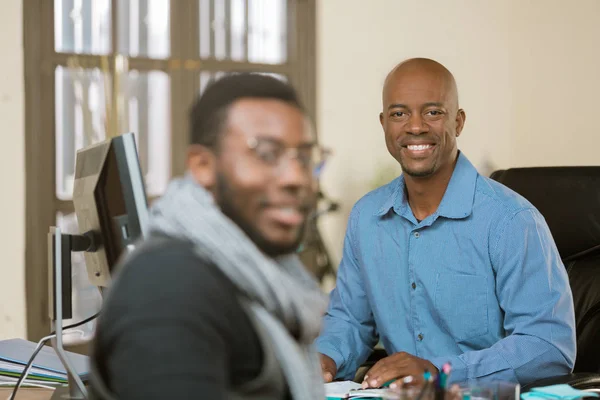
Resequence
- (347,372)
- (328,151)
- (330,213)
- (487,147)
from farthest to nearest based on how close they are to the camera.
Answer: (487,147)
(330,213)
(347,372)
(328,151)

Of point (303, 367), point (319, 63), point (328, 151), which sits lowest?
point (303, 367)

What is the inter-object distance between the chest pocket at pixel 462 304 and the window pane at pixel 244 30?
8.38ft

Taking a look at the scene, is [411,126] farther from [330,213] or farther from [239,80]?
[330,213]

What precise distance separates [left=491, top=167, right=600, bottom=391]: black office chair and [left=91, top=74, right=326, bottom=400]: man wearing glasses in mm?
1560

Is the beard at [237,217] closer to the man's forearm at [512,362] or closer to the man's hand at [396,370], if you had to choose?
the man's hand at [396,370]

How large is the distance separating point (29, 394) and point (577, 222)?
1506 mm

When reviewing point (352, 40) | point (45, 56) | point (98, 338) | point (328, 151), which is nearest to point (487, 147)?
point (352, 40)

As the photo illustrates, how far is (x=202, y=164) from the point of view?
0.78 metres

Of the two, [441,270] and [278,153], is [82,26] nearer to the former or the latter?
[441,270]

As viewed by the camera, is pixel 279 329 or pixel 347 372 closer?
pixel 279 329

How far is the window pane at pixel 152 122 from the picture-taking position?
3.93 meters

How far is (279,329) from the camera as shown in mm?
725

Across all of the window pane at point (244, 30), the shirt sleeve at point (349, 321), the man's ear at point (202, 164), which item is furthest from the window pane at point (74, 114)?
the man's ear at point (202, 164)

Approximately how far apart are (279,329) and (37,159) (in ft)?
10.6
